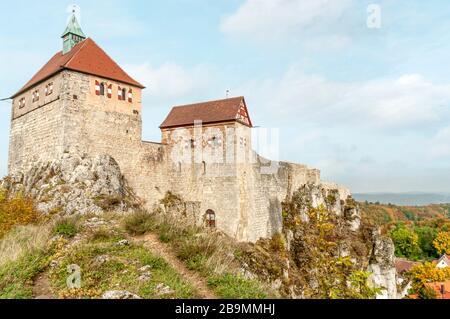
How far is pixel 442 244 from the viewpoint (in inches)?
2923

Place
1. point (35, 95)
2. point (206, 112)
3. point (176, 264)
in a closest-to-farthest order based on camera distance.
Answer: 1. point (176, 264)
2. point (35, 95)
3. point (206, 112)

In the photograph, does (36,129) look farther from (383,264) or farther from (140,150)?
(383,264)

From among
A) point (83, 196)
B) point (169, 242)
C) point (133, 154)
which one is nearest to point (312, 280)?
point (133, 154)

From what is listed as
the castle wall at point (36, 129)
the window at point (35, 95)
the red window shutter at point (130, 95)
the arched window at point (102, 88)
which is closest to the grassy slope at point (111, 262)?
the castle wall at point (36, 129)

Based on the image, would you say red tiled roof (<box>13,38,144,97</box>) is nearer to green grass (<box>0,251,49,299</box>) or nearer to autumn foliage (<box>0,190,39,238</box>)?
autumn foliage (<box>0,190,39,238</box>)

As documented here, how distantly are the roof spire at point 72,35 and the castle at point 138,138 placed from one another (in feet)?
0.23

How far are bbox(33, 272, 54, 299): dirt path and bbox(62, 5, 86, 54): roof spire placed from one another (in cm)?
2081

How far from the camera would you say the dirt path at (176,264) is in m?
7.86

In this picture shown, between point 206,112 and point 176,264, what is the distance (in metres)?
18.5

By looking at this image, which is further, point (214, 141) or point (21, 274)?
point (214, 141)

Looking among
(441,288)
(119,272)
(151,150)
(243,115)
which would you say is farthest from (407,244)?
(119,272)

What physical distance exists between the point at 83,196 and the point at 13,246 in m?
9.08

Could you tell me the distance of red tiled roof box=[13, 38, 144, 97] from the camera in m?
22.2
